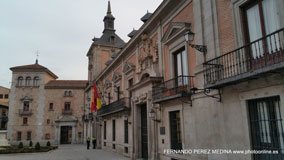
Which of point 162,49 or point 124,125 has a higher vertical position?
point 162,49

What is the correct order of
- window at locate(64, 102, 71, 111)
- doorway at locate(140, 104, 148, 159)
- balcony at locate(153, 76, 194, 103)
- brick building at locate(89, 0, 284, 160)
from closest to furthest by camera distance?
brick building at locate(89, 0, 284, 160), balcony at locate(153, 76, 194, 103), doorway at locate(140, 104, 148, 159), window at locate(64, 102, 71, 111)

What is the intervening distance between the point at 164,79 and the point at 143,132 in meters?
4.03

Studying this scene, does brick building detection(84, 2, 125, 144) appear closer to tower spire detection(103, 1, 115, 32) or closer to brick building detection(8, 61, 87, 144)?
tower spire detection(103, 1, 115, 32)

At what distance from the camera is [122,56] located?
59.4ft

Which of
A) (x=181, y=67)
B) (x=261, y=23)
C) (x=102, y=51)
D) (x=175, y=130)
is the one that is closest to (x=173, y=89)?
(x=181, y=67)

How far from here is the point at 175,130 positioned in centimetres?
1018

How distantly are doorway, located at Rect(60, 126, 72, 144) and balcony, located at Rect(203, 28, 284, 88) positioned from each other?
3330cm

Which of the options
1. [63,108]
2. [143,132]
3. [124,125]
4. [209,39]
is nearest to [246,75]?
[209,39]

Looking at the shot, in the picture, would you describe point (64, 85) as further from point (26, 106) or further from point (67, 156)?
point (67, 156)

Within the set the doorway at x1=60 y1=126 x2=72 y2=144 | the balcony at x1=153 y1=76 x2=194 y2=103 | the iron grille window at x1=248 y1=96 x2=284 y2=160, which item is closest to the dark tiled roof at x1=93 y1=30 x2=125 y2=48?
the doorway at x1=60 y1=126 x2=72 y2=144

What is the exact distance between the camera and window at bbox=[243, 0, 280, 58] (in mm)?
5945

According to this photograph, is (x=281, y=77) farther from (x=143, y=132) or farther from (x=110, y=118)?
(x=110, y=118)

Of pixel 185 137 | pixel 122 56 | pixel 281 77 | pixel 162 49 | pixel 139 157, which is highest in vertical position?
pixel 122 56

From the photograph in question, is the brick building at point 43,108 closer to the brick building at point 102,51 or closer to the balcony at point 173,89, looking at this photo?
the brick building at point 102,51
